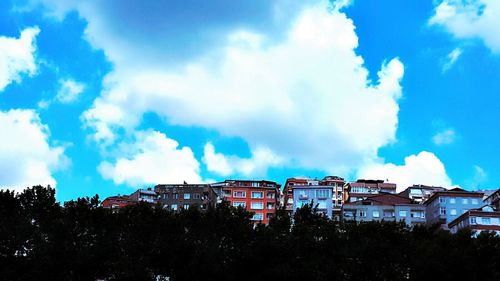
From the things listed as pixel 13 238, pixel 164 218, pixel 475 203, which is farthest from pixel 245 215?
pixel 475 203

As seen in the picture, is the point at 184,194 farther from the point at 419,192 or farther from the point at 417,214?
the point at 419,192

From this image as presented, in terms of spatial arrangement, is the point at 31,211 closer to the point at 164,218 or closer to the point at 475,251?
the point at 164,218

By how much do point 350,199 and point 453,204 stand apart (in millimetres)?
26713

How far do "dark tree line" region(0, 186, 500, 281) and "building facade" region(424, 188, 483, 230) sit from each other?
43171 millimetres

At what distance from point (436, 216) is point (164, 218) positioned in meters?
56.5

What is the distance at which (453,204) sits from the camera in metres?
84.5

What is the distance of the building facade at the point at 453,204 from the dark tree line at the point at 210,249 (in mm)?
43171

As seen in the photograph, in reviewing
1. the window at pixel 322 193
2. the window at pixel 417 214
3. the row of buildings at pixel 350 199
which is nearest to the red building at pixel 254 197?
the row of buildings at pixel 350 199

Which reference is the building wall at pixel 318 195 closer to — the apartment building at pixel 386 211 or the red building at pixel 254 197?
the apartment building at pixel 386 211

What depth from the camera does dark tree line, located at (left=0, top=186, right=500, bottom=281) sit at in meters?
37.6

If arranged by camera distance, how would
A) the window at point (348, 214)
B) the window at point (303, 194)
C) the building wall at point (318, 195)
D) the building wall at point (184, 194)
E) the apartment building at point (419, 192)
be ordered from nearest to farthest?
the window at point (348, 214), the building wall at point (318, 195), the window at point (303, 194), the building wall at point (184, 194), the apartment building at point (419, 192)

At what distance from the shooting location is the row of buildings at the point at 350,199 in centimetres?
8381

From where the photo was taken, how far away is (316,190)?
297 feet

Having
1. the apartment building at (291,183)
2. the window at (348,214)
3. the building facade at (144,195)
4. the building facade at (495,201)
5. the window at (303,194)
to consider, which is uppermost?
the apartment building at (291,183)
